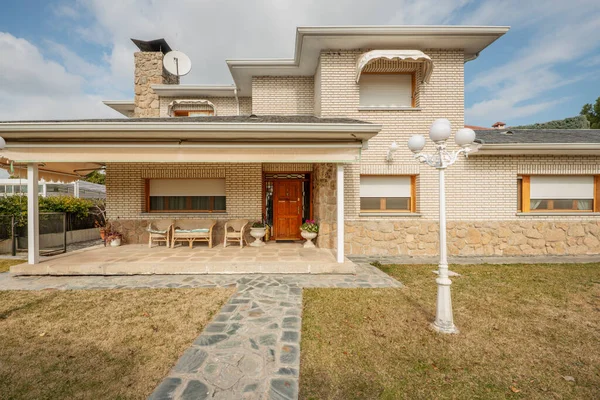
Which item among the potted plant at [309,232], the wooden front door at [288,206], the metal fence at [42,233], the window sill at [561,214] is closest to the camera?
the metal fence at [42,233]

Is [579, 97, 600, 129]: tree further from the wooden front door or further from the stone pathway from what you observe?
the stone pathway

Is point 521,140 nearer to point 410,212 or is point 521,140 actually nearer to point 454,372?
point 410,212

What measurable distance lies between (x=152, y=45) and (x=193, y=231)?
9.54 m

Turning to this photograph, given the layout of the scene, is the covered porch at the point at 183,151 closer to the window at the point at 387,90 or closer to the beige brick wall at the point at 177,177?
the beige brick wall at the point at 177,177

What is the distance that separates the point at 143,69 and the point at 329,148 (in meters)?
10.2

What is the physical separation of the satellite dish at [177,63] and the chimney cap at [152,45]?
664mm

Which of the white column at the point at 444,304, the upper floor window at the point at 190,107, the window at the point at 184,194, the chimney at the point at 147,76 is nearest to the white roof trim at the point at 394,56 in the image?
the white column at the point at 444,304

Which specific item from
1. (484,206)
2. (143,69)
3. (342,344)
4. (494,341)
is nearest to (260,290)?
(342,344)

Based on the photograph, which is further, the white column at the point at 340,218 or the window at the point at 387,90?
the window at the point at 387,90

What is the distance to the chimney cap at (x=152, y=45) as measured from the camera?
11332mm

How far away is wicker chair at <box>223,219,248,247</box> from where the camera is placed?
7871 mm

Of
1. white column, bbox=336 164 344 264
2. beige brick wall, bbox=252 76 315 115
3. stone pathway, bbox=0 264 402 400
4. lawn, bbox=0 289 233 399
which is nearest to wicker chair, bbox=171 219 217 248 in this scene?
stone pathway, bbox=0 264 402 400

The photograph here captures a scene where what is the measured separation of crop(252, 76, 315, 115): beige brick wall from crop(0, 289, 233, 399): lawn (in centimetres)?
713

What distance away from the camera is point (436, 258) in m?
7.70
